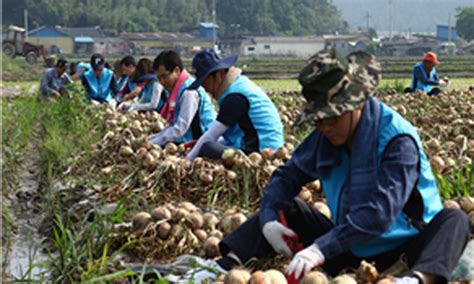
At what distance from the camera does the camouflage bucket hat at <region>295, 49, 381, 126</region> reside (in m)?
2.64

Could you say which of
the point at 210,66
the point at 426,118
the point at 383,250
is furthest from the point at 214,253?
the point at 426,118

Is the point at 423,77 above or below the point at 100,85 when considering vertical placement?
below

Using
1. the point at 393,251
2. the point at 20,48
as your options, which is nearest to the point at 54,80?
the point at 393,251

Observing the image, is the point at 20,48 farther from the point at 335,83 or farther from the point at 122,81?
the point at 335,83

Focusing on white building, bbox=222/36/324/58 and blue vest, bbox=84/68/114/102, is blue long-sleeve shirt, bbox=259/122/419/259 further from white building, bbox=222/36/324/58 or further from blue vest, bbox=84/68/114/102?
white building, bbox=222/36/324/58

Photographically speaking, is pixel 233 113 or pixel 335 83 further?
pixel 233 113

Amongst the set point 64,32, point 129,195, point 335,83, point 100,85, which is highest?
point 335,83

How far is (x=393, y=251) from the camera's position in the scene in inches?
113

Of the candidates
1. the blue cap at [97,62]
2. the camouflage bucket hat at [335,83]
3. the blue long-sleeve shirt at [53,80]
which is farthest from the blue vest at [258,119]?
the blue long-sleeve shirt at [53,80]

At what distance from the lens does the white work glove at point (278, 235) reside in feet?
9.80

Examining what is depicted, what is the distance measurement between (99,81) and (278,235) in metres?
7.65

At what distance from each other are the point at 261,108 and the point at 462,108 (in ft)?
16.0

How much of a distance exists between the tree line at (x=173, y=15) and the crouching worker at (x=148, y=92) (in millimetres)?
82869

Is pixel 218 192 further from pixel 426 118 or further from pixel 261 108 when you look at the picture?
pixel 426 118
